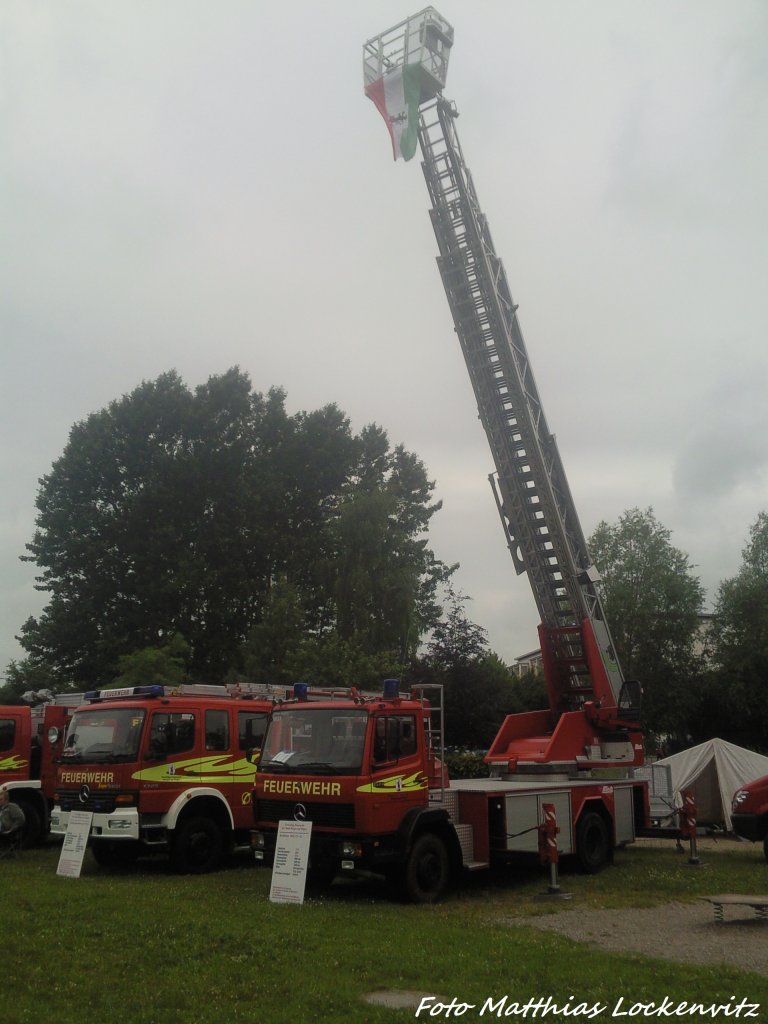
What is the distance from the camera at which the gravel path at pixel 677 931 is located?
7793 millimetres

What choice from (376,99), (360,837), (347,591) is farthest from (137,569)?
(360,837)

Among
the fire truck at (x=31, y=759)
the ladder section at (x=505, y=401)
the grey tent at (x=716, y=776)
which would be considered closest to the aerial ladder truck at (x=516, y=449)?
the ladder section at (x=505, y=401)

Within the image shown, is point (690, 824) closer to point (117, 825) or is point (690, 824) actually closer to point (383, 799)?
point (383, 799)

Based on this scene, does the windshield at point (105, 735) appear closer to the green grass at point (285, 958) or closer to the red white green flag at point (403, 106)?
the green grass at point (285, 958)

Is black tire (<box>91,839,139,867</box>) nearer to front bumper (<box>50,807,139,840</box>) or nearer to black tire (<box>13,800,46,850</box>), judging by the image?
front bumper (<box>50,807,139,840</box>)

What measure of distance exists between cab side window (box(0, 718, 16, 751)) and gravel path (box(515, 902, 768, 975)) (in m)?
10.2

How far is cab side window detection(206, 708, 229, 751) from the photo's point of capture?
13.4 m

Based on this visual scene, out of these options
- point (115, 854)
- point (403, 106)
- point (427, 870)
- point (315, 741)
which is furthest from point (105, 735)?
point (403, 106)

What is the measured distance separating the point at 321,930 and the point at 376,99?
12764mm

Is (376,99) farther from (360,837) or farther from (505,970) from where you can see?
(505,970)

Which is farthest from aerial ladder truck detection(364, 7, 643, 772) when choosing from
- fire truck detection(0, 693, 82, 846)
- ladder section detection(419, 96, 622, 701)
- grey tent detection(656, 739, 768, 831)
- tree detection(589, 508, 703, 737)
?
tree detection(589, 508, 703, 737)

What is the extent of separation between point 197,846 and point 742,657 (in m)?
32.1

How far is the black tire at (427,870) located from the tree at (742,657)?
31.3m

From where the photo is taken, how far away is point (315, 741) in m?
10.8
